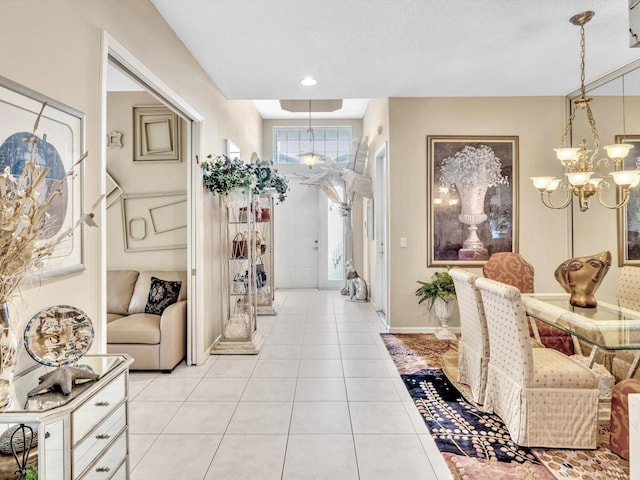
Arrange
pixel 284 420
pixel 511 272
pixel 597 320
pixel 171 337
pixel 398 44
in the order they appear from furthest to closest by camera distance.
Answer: pixel 511 272
pixel 171 337
pixel 398 44
pixel 284 420
pixel 597 320

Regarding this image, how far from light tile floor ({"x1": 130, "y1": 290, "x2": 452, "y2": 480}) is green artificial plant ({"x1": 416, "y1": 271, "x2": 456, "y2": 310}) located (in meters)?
0.89

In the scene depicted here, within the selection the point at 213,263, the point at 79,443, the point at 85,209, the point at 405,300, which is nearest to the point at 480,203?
the point at 405,300

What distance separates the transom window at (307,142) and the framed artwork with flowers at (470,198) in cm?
322

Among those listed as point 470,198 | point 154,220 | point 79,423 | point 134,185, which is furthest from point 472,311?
point 134,185

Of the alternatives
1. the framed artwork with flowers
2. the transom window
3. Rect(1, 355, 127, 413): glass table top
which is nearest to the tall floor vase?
Rect(1, 355, 127, 413): glass table top

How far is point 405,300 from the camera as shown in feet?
15.3

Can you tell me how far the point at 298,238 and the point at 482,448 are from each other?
18.9ft

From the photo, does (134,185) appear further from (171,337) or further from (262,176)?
(171,337)

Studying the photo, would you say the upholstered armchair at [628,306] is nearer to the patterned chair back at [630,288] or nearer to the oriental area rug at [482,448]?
the patterned chair back at [630,288]

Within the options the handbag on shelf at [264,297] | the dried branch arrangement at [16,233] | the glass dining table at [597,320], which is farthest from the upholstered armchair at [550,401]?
the handbag on shelf at [264,297]

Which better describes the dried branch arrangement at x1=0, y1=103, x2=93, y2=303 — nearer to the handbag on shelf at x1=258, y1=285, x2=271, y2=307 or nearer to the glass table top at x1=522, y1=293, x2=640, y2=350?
the glass table top at x1=522, y1=293, x2=640, y2=350

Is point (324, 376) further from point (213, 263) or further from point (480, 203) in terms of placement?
point (480, 203)

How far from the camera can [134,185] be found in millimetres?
4066

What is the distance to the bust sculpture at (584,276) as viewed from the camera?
2.57 meters
